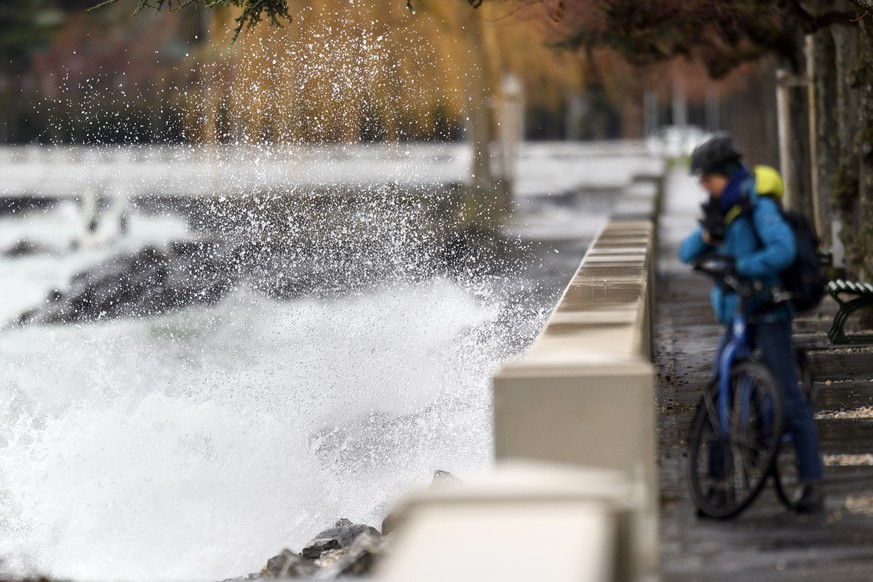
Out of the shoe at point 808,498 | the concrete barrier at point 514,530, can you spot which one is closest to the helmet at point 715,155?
the shoe at point 808,498

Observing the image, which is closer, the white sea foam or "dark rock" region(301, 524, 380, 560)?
"dark rock" region(301, 524, 380, 560)

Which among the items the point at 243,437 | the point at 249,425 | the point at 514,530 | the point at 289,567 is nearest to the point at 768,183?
the point at 514,530

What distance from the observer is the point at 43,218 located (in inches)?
2219

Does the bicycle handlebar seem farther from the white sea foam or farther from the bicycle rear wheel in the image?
the white sea foam

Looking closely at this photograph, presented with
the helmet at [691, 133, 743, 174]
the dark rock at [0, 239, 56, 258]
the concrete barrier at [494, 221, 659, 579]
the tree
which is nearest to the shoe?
the concrete barrier at [494, 221, 659, 579]

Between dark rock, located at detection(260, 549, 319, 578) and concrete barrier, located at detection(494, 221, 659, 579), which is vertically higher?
concrete barrier, located at detection(494, 221, 659, 579)

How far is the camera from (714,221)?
7133mm

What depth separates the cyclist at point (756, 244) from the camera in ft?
22.8

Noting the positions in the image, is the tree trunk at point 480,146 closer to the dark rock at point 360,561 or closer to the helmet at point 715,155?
the dark rock at point 360,561

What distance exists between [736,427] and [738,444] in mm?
76

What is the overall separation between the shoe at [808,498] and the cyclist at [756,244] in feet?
0.07

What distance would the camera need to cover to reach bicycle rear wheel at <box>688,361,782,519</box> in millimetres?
6934

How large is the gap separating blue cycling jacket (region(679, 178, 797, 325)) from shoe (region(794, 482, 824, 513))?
0.81 metres

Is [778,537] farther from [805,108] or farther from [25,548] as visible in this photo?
[805,108]
